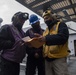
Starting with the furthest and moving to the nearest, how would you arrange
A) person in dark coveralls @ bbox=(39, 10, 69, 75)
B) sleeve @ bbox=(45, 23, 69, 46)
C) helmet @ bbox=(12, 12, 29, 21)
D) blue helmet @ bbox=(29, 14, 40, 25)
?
blue helmet @ bbox=(29, 14, 40, 25)
helmet @ bbox=(12, 12, 29, 21)
person in dark coveralls @ bbox=(39, 10, 69, 75)
sleeve @ bbox=(45, 23, 69, 46)

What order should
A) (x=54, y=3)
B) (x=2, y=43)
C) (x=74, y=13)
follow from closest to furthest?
(x=2, y=43) < (x=54, y=3) < (x=74, y=13)

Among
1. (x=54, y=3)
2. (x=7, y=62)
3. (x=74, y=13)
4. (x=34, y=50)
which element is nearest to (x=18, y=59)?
(x=7, y=62)

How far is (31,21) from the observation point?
3.87m

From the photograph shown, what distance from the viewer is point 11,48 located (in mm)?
3465

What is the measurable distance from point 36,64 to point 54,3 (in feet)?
5.12

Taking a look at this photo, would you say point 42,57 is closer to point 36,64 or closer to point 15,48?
point 36,64

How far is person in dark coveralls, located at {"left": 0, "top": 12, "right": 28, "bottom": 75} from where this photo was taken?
11.1 feet

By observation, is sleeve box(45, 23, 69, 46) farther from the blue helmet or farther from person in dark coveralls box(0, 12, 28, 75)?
the blue helmet

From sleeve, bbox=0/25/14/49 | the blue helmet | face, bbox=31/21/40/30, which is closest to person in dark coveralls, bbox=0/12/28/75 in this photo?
sleeve, bbox=0/25/14/49

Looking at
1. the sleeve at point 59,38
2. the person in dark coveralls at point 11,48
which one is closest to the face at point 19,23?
the person in dark coveralls at point 11,48

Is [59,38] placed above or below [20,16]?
below

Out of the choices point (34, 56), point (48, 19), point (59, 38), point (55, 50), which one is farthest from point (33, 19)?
point (59, 38)

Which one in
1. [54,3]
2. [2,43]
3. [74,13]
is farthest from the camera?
[74,13]

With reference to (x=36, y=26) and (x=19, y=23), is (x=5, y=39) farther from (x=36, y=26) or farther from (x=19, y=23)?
(x=36, y=26)
